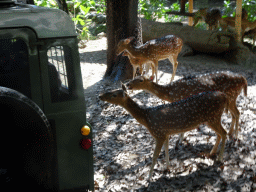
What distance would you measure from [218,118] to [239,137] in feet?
3.94

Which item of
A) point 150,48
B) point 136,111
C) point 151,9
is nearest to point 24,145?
point 136,111

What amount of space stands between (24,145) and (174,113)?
73.5 inches

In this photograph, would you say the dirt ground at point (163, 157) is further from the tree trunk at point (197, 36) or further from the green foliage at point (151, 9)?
the green foliage at point (151, 9)

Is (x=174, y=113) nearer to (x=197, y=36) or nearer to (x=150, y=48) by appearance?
(x=150, y=48)

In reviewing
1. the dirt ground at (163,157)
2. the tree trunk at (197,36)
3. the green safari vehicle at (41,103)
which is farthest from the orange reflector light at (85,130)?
the tree trunk at (197,36)

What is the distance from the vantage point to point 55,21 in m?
2.88

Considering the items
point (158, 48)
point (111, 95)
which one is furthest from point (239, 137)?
point (158, 48)

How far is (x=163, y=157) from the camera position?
4676 millimetres

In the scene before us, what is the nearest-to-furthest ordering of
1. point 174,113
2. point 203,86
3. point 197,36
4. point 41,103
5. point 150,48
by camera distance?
1. point 41,103
2. point 174,113
3. point 203,86
4. point 150,48
5. point 197,36

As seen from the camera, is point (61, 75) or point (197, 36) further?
point (197, 36)

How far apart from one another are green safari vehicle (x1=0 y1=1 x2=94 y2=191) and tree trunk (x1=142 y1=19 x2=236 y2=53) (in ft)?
25.8

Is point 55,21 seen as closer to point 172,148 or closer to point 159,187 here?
point 159,187

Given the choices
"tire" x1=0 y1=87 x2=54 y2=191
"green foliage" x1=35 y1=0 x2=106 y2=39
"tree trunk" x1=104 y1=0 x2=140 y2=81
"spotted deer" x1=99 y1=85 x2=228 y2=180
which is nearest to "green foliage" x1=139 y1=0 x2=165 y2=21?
"green foliage" x1=35 y1=0 x2=106 y2=39

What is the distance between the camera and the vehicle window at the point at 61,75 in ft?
9.94
